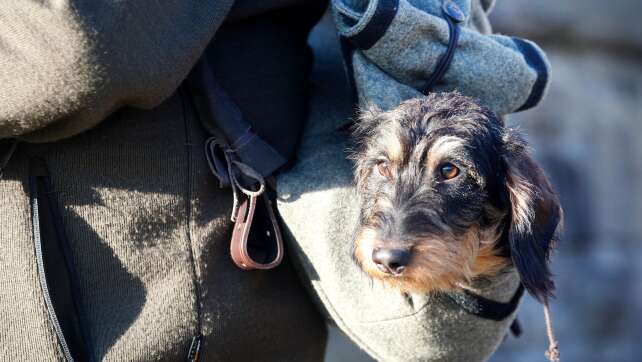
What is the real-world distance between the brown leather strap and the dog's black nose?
41 centimetres

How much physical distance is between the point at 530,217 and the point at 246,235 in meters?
0.92

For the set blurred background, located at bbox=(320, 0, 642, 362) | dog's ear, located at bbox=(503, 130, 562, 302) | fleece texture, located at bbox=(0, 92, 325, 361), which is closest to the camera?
fleece texture, located at bbox=(0, 92, 325, 361)

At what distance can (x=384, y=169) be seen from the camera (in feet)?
9.18

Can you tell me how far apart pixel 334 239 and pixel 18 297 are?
3.31 feet

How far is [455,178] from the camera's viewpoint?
2674 millimetres

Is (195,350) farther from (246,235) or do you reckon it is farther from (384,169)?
(384,169)

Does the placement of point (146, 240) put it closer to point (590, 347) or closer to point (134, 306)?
point (134, 306)

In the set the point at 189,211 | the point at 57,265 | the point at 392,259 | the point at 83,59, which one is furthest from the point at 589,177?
the point at 83,59

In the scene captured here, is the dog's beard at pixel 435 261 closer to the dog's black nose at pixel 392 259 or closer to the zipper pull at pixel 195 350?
the dog's black nose at pixel 392 259

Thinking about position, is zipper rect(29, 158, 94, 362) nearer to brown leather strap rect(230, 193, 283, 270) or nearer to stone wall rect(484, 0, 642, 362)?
brown leather strap rect(230, 193, 283, 270)

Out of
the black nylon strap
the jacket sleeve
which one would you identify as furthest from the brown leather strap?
the black nylon strap

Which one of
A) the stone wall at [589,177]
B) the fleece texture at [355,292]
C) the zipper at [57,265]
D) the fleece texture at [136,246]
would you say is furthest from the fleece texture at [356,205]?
the stone wall at [589,177]

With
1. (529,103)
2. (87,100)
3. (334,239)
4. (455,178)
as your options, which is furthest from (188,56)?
(529,103)

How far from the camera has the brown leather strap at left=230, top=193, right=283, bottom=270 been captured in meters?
2.69
